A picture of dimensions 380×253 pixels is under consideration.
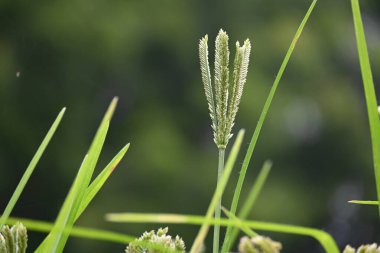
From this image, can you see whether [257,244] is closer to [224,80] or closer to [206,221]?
[206,221]

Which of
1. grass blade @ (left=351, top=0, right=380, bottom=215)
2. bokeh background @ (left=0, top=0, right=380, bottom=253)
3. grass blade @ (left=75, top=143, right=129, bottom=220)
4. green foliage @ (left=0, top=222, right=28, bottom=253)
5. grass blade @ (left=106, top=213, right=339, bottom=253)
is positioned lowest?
green foliage @ (left=0, top=222, right=28, bottom=253)

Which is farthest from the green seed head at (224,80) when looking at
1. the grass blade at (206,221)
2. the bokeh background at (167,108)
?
the bokeh background at (167,108)

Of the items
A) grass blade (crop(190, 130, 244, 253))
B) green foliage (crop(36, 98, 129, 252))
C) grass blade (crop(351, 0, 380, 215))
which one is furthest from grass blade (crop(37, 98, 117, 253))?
grass blade (crop(351, 0, 380, 215))

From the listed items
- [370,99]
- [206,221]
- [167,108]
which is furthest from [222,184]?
[167,108]

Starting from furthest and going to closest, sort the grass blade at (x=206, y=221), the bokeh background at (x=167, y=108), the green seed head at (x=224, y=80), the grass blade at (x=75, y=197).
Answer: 1. the bokeh background at (x=167, y=108)
2. the green seed head at (x=224, y=80)
3. the grass blade at (x=75, y=197)
4. the grass blade at (x=206, y=221)

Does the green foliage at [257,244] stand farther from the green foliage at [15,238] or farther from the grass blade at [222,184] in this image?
the green foliage at [15,238]

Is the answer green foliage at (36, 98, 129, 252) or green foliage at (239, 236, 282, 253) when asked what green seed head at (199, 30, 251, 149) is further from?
green foliage at (239, 236, 282, 253)

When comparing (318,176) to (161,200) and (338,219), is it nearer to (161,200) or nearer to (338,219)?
(338,219)

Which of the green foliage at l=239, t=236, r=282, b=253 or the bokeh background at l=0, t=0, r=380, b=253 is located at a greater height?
the bokeh background at l=0, t=0, r=380, b=253
